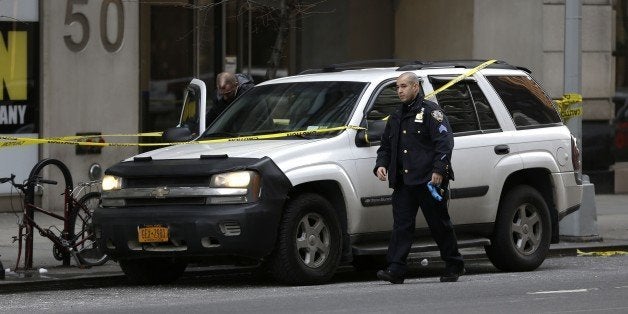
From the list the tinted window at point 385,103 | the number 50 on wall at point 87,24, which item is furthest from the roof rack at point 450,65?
the number 50 on wall at point 87,24

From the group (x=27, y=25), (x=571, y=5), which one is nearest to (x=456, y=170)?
(x=571, y=5)

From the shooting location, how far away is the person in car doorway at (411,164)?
11.8 m

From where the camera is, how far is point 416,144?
38.8ft

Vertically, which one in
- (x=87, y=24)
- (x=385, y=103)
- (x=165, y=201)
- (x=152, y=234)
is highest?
(x=87, y=24)

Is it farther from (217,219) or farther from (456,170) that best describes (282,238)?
(456,170)

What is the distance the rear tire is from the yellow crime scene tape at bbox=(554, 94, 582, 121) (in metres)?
5.18

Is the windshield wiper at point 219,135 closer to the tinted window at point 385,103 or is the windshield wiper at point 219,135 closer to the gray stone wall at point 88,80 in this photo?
the tinted window at point 385,103

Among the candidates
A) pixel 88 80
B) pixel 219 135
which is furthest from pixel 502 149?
pixel 88 80

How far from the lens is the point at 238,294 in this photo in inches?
445

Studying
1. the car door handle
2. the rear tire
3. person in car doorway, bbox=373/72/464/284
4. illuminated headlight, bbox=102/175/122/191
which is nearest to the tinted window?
person in car doorway, bbox=373/72/464/284

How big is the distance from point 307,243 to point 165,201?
3.82 ft

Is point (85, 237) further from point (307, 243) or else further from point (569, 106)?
point (569, 106)

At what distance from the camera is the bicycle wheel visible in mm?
13195

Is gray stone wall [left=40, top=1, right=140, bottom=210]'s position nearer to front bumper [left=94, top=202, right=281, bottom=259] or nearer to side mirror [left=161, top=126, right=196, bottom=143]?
side mirror [left=161, top=126, right=196, bottom=143]
